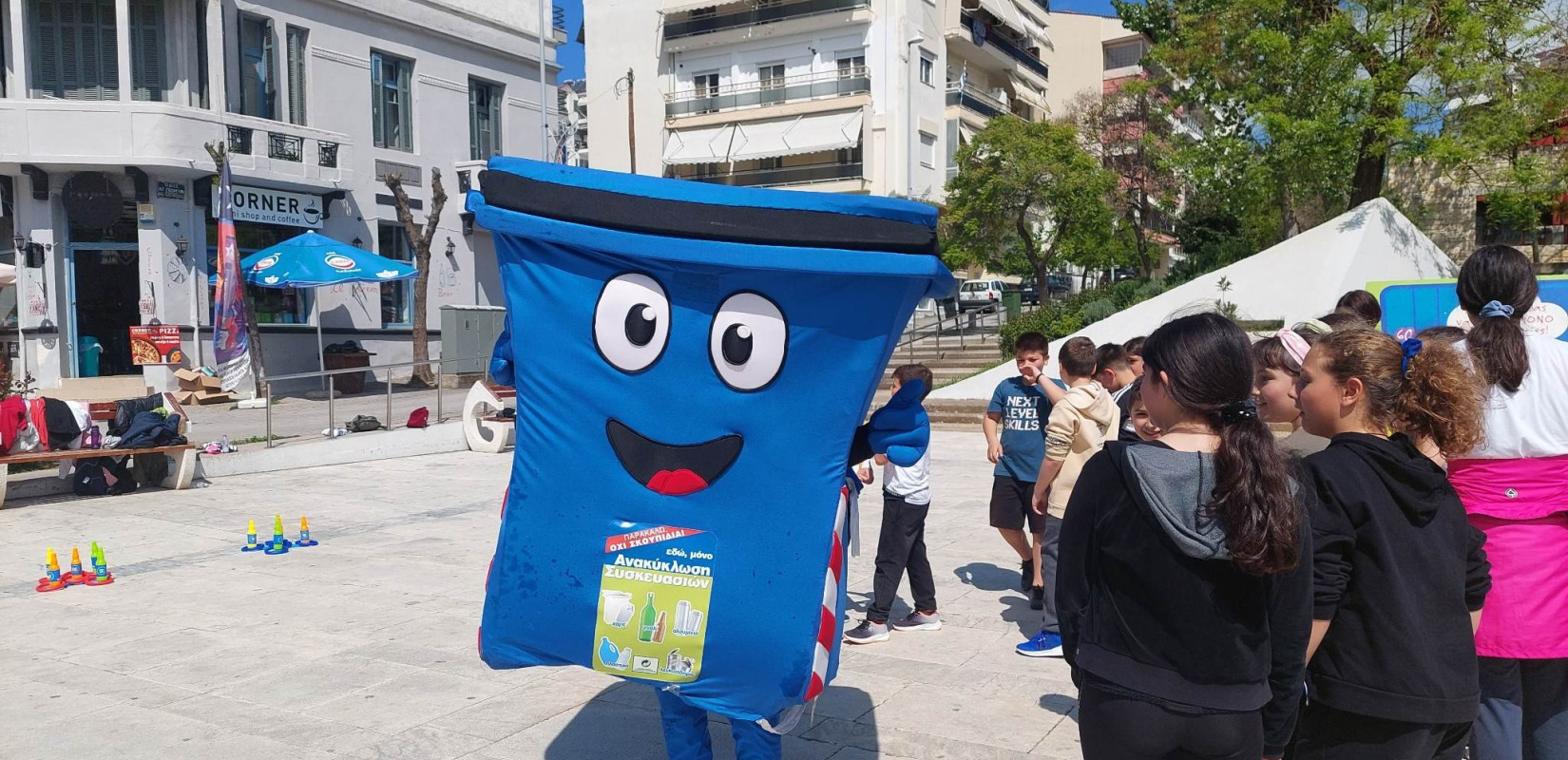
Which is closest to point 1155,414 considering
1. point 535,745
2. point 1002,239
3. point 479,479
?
point 535,745

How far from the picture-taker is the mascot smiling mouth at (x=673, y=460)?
125 inches

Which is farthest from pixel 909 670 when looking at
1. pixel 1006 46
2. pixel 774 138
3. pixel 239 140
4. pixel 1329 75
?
pixel 1006 46

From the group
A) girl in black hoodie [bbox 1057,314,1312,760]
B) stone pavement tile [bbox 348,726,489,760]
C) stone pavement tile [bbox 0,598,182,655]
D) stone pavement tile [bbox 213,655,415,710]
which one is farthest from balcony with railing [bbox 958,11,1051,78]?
girl in black hoodie [bbox 1057,314,1312,760]

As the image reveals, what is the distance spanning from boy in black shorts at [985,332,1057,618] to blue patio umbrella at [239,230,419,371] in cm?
1659

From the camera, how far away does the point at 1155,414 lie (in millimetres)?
2480

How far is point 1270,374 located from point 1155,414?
1.08 meters

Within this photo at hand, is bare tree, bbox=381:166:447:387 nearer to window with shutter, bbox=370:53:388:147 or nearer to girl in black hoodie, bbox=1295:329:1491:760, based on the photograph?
window with shutter, bbox=370:53:388:147

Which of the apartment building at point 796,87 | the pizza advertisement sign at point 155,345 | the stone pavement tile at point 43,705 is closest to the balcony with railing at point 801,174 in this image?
the apartment building at point 796,87

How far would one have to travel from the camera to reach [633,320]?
318 cm

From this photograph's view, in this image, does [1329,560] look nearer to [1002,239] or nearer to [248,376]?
[248,376]

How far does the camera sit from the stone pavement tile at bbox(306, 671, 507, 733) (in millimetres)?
4723

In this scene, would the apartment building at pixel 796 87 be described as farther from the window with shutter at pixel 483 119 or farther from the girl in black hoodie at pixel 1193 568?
the girl in black hoodie at pixel 1193 568

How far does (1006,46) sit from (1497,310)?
44.5 meters

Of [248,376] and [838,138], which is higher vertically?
[838,138]
